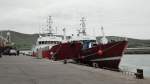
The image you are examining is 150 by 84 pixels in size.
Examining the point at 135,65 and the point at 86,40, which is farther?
the point at 135,65

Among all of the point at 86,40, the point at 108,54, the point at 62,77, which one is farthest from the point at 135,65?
the point at 62,77

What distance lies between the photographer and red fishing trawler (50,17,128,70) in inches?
1372

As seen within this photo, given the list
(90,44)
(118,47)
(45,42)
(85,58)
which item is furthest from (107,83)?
(45,42)

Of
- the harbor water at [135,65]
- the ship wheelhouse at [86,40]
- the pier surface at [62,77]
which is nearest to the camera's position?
the pier surface at [62,77]

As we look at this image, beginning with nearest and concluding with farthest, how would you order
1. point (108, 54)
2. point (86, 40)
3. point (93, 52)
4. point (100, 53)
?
point (108, 54)
point (100, 53)
point (93, 52)
point (86, 40)

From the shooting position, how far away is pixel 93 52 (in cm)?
3672

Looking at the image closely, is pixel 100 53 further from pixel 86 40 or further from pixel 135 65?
pixel 135 65

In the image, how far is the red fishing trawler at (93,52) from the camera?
34.8 meters

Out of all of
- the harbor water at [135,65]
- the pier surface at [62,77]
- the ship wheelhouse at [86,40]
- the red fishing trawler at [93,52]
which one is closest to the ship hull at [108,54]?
the red fishing trawler at [93,52]

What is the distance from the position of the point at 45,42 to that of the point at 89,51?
23.0 meters

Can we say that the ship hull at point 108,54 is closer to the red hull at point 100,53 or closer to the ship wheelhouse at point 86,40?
the red hull at point 100,53

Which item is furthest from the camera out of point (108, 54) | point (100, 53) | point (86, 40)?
point (86, 40)

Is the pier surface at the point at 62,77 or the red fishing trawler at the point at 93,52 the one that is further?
the red fishing trawler at the point at 93,52

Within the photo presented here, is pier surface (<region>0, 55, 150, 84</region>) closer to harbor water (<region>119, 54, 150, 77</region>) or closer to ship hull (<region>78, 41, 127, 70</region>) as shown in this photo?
ship hull (<region>78, 41, 127, 70</region>)
